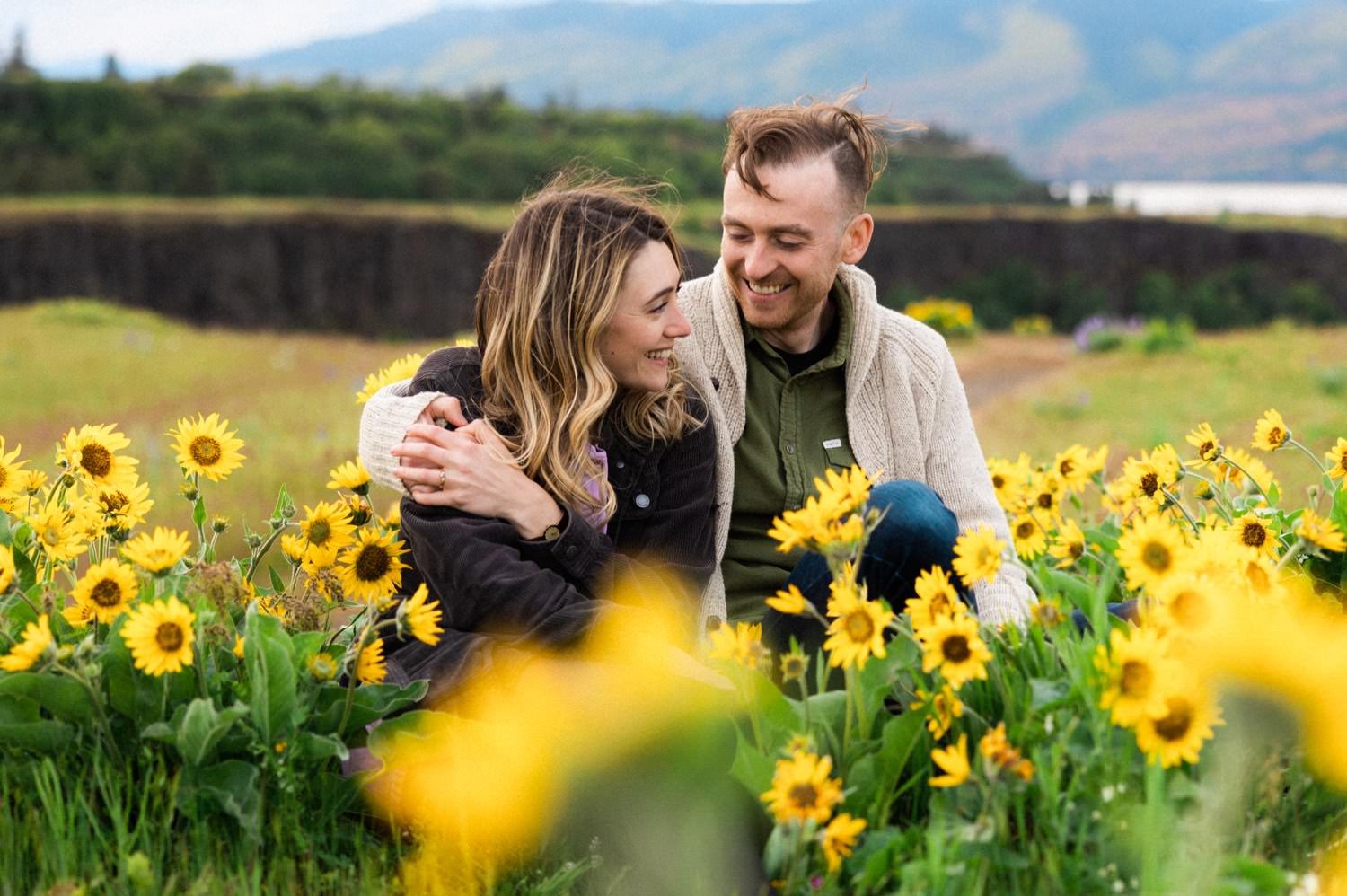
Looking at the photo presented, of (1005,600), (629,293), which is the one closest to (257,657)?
(629,293)

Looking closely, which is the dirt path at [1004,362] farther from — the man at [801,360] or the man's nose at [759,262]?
the man's nose at [759,262]

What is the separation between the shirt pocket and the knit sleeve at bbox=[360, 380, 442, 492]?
0.90m

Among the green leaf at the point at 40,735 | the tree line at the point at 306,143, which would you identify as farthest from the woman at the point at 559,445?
the tree line at the point at 306,143

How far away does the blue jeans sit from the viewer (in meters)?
2.32

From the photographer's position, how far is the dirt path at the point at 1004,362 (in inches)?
406

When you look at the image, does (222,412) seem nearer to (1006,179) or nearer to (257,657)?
(257,657)

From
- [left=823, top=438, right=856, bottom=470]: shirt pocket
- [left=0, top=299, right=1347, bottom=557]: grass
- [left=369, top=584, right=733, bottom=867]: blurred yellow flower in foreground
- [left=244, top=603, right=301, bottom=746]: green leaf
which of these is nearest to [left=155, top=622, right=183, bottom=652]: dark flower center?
[left=244, top=603, right=301, bottom=746]: green leaf

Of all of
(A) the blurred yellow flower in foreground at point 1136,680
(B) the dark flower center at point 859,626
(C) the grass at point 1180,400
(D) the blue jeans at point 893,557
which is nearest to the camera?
(A) the blurred yellow flower in foreground at point 1136,680

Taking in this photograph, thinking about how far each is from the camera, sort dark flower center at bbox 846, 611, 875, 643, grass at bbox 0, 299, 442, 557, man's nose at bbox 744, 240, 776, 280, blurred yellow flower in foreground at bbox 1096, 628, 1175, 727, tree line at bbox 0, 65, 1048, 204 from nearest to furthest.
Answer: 1. blurred yellow flower in foreground at bbox 1096, 628, 1175, 727
2. dark flower center at bbox 846, 611, 875, 643
3. man's nose at bbox 744, 240, 776, 280
4. grass at bbox 0, 299, 442, 557
5. tree line at bbox 0, 65, 1048, 204

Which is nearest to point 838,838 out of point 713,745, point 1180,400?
point 713,745

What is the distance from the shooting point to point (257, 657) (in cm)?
188

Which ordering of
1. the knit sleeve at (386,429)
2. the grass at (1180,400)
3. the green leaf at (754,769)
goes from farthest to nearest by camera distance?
the grass at (1180,400), the knit sleeve at (386,429), the green leaf at (754,769)

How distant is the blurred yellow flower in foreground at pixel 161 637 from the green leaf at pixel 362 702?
292 millimetres

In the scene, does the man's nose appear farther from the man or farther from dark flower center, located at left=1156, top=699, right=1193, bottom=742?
dark flower center, located at left=1156, top=699, right=1193, bottom=742
